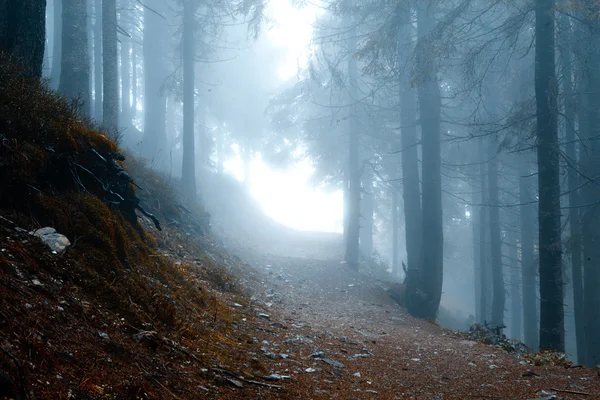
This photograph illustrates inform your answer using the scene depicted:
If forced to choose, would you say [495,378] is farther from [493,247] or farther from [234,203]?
[234,203]

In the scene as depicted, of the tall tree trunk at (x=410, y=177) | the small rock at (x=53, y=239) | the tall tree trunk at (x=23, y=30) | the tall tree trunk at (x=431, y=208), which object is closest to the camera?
the small rock at (x=53, y=239)

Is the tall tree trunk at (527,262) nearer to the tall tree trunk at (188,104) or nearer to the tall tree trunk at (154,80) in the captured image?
the tall tree trunk at (188,104)

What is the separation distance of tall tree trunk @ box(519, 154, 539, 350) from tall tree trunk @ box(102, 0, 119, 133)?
50.4 feet

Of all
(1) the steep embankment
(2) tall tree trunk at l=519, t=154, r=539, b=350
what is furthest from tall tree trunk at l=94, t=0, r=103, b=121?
(2) tall tree trunk at l=519, t=154, r=539, b=350

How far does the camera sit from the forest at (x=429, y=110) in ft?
28.3

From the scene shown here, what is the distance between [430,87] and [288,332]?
9424mm

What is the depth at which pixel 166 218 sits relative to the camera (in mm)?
10844

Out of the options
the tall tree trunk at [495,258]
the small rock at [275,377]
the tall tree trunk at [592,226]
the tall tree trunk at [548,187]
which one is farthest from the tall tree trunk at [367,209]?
the small rock at [275,377]

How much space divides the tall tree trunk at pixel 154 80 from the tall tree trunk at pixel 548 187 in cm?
2032

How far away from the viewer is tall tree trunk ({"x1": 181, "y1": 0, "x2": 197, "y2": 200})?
17.8 m

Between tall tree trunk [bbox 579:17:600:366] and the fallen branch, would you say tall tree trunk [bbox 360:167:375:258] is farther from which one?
the fallen branch

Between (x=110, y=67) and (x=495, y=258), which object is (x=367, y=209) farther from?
(x=110, y=67)

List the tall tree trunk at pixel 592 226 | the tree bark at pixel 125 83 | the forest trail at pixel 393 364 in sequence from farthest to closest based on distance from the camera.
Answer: the tree bark at pixel 125 83 → the tall tree trunk at pixel 592 226 → the forest trail at pixel 393 364

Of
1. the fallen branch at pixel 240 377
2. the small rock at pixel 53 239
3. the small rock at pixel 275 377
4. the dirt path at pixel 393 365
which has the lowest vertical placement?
Result: the dirt path at pixel 393 365
